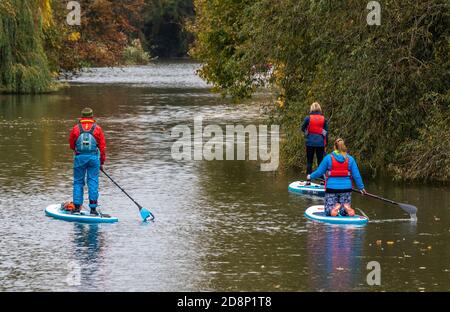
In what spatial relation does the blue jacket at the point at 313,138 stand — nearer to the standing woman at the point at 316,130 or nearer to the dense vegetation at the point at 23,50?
the standing woman at the point at 316,130

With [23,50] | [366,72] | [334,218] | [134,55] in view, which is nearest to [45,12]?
[23,50]

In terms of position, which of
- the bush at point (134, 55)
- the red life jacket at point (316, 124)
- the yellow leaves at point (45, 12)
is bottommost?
the bush at point (134, 55)

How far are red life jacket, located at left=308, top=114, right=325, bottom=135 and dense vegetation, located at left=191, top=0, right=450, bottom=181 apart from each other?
1129 millimetres

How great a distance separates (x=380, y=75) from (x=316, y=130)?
5.95 feet

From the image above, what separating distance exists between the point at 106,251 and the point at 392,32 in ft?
28.9

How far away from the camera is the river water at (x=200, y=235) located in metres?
12.5

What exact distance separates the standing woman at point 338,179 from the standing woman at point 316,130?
129 inches

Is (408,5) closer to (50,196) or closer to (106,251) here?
(50,196)

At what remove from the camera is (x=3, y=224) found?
16.1 m

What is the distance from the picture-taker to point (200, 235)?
50.3 feet

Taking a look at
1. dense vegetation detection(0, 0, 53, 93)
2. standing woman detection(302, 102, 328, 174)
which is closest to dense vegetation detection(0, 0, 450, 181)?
standing woman detection(302, 102, 328, 174)

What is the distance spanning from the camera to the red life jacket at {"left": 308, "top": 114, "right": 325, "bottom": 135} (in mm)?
19688

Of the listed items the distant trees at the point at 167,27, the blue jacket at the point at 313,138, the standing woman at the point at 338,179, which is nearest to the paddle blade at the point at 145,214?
the standing woman at the point at 338,179

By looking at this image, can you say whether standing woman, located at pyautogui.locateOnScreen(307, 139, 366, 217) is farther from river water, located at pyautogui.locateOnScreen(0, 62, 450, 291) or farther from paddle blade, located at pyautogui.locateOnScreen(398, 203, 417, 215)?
paddle blade, located at pyautogui.locateOnScreen(398, 203, 417, 215)
